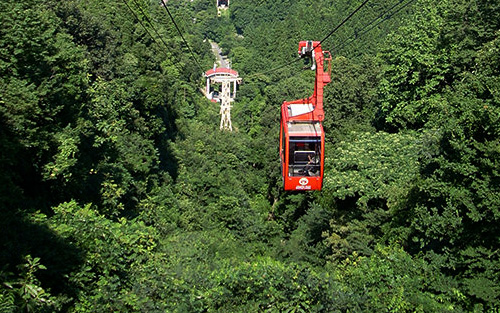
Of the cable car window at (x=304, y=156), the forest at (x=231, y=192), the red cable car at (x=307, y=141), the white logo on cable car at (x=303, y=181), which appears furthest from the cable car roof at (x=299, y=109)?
the forest at (x=231, y=192)

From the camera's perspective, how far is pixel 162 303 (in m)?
8.92

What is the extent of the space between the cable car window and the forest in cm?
272

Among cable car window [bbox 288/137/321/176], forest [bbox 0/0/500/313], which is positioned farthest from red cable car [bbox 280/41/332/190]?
forest [bbox 0/0/500/313]

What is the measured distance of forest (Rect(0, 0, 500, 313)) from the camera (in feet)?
30.1

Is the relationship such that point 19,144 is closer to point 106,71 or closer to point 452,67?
point 106,71

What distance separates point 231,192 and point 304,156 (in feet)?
43.3

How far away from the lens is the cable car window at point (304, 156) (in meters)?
11.8

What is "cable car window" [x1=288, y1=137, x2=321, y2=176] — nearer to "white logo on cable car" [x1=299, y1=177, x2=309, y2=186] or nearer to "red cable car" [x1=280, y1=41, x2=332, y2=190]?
"red cable car" [x1=280, y1=41, x2=332, y2=190]

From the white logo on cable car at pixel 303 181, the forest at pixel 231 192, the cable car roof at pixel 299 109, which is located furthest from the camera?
the cable car roof at pixel 299 109

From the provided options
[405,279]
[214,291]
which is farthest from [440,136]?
[214,291]

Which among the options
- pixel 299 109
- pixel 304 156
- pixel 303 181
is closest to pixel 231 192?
pixel 299 109

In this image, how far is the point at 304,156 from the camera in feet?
39.6

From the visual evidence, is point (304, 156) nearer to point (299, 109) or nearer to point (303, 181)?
point (303, 181)

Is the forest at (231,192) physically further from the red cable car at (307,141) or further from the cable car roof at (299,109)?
the cable car roof at (299,109)
